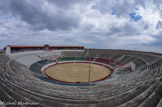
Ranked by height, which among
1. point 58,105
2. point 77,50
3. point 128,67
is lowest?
point 128,67

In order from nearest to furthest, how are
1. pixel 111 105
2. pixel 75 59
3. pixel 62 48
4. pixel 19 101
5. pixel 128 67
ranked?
pixel 111 105, pixel 19 101, pixel 128 67, pixel 75 59, pixel 62 48

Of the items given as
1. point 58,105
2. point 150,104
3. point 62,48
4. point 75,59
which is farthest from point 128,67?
point 62,48

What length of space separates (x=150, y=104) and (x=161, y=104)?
56 cm

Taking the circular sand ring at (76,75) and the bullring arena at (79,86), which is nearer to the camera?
the bullring arena at (79,86)

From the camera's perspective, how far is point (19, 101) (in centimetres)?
598

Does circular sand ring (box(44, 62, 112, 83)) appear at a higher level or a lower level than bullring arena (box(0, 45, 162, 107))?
lower

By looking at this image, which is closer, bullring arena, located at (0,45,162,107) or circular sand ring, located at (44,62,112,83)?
bullring arena, located at (0,45,162,107)

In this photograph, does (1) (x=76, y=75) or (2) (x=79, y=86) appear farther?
(1) (x=76, y=75)

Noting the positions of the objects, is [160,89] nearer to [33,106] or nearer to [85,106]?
[85,106]

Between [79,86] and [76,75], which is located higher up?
[79,86]

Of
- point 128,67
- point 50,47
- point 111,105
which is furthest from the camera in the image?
point 50,47

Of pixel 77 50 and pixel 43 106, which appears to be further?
pixel 77 50

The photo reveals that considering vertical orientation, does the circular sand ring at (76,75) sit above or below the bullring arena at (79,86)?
below

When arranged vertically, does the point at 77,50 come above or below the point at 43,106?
above
